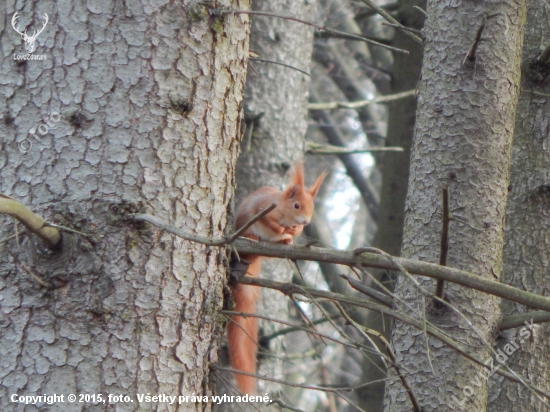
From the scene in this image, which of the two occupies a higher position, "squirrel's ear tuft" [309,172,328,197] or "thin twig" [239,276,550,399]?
"squirrel's ear tuft" [309,172,328,197]

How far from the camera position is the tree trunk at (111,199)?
174 centimetres

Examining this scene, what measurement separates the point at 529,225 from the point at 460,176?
722mm

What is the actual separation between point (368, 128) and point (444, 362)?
15.9 ft

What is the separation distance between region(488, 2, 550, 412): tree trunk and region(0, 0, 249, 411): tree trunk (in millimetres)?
1292

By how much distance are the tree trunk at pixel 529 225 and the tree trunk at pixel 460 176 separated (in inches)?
17.3

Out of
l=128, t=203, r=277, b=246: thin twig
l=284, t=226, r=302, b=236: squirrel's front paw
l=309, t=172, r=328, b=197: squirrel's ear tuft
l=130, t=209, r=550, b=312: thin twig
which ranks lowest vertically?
l=284, t=226, r=302, b=236: squirrel's front paw

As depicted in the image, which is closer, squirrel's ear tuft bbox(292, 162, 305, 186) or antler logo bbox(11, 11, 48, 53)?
antler logo bbox(11, 11, 48, 53)

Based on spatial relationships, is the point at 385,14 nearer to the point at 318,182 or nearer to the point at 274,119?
the point at 318,182

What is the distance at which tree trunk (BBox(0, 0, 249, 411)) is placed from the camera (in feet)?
5.71

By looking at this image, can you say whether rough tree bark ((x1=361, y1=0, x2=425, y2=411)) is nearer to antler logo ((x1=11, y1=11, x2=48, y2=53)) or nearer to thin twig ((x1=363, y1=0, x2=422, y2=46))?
thin twig ((x1=363, y1=0, x2=422, y2=46))

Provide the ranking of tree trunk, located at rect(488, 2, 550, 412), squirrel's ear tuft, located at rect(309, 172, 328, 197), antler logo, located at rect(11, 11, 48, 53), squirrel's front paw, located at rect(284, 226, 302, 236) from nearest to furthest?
antler logo, located at rect(11, 11, 48, 53) < tree trunk, located at rect(488, 2, 550, 412) < squirrel's ear tuft, located at rect(309, 172, 328, 197) < squirrel's front paw, located at rect(284, 226, 302, 236)

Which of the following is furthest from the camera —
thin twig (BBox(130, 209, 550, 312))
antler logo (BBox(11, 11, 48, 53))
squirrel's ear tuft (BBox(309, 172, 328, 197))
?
squirrel's ear tuft (BBox(309, 172, 328, 197))

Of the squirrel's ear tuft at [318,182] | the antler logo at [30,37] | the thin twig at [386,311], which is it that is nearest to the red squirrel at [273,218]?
the squirrel's ear tuft at [318,182]

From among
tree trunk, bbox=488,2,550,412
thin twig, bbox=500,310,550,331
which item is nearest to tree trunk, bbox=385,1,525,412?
thin twig, bbox=500,310,550,331
